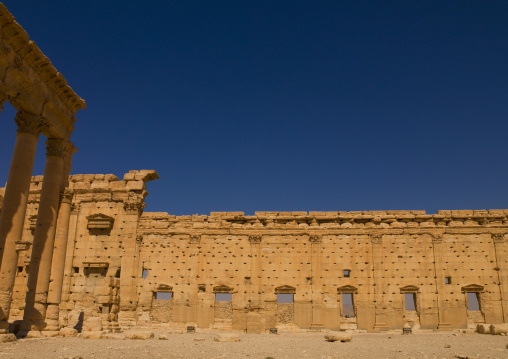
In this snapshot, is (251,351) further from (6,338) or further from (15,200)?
(15,200)

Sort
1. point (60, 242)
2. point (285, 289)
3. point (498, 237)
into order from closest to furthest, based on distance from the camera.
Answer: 1. point (60, 242)
2. point (498, 237)
3. point (285, 289)

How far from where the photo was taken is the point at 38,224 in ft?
57.4

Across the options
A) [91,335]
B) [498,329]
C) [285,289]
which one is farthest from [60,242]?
[498,329]

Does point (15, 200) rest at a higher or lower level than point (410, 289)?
higher

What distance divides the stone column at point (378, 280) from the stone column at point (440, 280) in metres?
2.94

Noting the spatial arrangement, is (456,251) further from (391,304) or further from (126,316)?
(126,316)

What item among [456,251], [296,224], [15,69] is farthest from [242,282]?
[15,69]

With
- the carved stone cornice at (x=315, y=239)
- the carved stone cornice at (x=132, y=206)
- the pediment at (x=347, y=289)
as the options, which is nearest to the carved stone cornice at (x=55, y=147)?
the carved stone cornice at (x=132, y=206)

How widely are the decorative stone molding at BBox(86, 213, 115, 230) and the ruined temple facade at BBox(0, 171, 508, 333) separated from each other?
0.21ft

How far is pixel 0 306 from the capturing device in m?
14.0

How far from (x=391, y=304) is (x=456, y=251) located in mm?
4827

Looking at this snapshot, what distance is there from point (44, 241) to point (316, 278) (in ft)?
48.5

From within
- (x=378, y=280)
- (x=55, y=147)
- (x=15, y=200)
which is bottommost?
(x=378, y=280)

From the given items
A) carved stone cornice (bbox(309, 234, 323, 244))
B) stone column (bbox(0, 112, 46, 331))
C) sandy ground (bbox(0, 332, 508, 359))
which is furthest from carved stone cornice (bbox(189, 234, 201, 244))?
stone column (bbox(0, 112, 46, 331))
